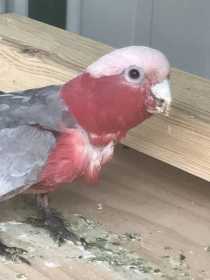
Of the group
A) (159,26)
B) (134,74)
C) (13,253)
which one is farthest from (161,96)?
(159,26)

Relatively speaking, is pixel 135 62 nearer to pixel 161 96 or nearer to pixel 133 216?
pixel 161 96

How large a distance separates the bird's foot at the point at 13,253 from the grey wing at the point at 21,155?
0.08m

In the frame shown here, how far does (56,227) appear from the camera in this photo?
0.95 m

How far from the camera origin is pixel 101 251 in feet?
2.98

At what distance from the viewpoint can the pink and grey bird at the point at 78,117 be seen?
2.66ft

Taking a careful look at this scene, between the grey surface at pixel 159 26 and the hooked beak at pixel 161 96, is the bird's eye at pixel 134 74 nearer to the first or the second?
the hooked beak at pixel 161 96

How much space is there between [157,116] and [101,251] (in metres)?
0.18

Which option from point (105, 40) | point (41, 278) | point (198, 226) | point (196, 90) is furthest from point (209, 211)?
point (105, 40)

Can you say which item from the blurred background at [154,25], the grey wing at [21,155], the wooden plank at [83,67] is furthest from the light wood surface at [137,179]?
the blurred background at [154,25]

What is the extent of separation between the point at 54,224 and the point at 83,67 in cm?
21

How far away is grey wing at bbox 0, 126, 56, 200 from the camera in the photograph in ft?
2.79

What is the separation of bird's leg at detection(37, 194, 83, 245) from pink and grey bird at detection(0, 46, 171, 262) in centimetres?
6

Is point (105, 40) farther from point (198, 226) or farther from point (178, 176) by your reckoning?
point (198, 226)

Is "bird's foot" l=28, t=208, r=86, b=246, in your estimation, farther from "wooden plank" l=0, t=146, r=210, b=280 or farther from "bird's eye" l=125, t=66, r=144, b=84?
"bird's eye" l=125, t=66, r=144, b=84
